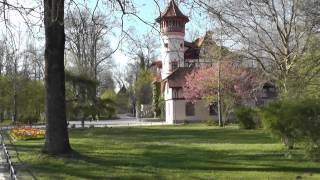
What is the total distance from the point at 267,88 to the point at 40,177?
201 ft

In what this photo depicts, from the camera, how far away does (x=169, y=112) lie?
250ft

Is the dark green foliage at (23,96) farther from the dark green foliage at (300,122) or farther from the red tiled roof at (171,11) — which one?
the red tiled roof at (171,11)

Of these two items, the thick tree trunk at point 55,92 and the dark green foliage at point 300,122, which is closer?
the dark green foliage at point 300,122

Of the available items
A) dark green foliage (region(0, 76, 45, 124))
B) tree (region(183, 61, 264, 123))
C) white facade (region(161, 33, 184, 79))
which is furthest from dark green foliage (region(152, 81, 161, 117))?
white facade (region(161, 33, 184, 79))

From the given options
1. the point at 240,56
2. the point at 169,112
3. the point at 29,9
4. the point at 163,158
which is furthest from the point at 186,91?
the point at 29,9

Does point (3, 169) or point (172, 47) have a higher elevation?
point (172, 47)

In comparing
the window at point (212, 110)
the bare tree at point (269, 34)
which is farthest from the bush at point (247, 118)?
the window at point (212, 110)

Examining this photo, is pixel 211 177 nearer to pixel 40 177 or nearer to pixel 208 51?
pixel 40 177

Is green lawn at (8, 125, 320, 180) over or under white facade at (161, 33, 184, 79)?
under

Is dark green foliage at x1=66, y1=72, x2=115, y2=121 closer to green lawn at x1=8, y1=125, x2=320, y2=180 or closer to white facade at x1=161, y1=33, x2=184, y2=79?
white facade at x1=161, y1=33, x2=184, y2=79

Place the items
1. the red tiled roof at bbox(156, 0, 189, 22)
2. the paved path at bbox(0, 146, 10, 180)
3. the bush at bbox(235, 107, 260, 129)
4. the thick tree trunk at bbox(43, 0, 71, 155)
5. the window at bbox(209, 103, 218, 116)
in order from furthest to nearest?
the window at bbox(209, 103, 218, 116) → the bush at bbox(235, 107, 260, 129) → the thick tree trunk at bbox(43, 0, 71, 155) → the red tiled roof at bbox(156, 0, 189, 22) → the paved path at bbox(0, 146, 10, 180)

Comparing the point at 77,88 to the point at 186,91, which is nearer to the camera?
the point at 77,88

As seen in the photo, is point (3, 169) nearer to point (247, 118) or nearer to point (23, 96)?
point (247, 118)

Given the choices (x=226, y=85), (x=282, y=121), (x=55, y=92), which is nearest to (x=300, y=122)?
(x=282, y=121)
